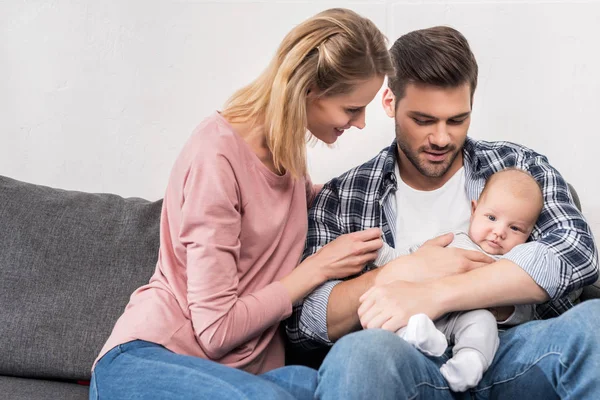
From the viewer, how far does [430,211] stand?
220 cm

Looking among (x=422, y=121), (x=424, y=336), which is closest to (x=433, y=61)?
(x=422, y=121)

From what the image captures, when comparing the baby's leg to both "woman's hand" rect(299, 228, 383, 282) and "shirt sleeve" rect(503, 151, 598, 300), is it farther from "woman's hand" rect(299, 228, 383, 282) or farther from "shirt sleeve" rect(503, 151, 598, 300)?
"woman's hand" rect(299, 228, 383, 282)

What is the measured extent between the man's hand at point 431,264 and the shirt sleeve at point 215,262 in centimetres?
33

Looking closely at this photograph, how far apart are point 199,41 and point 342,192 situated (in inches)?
31.0

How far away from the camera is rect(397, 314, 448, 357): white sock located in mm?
1651

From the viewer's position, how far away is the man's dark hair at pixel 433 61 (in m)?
2.09

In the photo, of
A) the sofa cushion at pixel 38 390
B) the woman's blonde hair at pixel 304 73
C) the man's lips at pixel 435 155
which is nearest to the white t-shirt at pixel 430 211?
the man's lips at pixel 435 155

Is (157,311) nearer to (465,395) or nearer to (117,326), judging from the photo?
(117,326)

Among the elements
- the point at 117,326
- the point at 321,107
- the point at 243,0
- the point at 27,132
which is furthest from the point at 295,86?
the point at 27,132

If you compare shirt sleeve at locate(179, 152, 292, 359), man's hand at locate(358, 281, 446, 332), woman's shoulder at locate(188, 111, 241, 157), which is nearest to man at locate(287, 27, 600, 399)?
man's hand at locate(358, 281, 446, 332)

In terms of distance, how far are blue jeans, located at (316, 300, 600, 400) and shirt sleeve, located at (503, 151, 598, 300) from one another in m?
0.16

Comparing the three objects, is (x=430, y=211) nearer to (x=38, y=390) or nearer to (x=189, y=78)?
(x=189, y=78)

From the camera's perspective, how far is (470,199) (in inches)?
85.8

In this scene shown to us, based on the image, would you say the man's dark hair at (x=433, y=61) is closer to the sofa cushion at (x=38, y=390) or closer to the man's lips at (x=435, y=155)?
the man's lips at (x=435, y=155)
